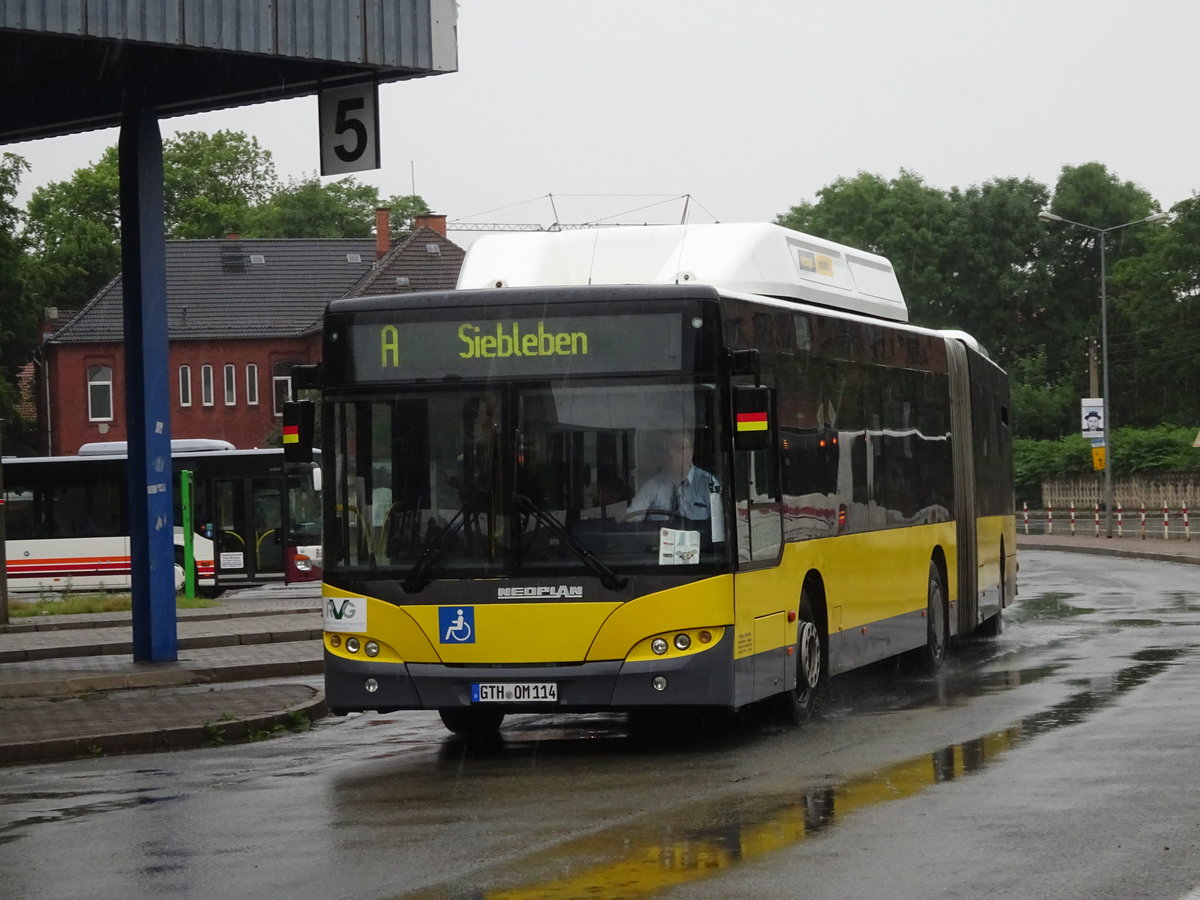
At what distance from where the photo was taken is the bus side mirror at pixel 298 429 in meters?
12.7

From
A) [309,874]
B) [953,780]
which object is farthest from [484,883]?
[953,780]

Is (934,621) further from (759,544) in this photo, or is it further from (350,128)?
(350,128)

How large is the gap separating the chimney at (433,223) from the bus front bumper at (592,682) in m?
68.1

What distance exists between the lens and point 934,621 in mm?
18047

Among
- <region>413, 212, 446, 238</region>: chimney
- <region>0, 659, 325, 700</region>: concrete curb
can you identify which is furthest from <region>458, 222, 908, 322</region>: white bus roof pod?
<region>413, 212, 446, 238</region>: chimney

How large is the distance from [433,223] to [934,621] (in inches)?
2637

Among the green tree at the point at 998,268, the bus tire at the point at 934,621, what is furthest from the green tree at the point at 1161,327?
the bus tire at the point at 934,621

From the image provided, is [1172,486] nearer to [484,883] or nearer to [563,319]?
[563,319]

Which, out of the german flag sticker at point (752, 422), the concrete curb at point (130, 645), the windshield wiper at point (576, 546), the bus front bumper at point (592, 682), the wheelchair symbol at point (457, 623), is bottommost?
the concrete curb at point (130, 645)

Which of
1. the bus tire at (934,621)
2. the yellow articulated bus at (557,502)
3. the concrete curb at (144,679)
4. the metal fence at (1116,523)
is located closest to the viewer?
the yellow articulated bus at (557,502)

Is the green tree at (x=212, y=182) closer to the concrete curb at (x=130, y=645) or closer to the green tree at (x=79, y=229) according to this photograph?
the green tree at (x=79, y=229)

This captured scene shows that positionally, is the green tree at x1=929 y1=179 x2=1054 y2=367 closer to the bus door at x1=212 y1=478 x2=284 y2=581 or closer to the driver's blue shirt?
the bus door at x1=212 y1=478 x2=284 y2=581

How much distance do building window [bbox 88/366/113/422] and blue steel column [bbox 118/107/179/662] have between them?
204ft

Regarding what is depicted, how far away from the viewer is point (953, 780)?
1020cm
